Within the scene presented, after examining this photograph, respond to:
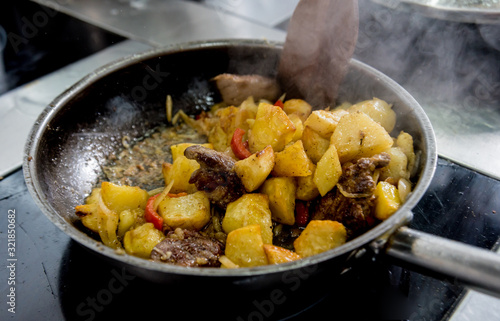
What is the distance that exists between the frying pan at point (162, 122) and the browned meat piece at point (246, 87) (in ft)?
0.53

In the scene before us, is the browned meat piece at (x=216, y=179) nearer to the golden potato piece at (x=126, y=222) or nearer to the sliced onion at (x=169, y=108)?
the golden potato piece at (x=126, y=222)

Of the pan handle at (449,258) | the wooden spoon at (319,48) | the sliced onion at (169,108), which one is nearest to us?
the pan handle at (449,258)

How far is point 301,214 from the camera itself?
174cm

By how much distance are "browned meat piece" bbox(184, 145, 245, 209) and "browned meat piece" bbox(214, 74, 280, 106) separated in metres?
0.69

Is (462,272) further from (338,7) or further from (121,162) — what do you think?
(121,162)

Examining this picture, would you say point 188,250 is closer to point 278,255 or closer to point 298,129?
point 278,255

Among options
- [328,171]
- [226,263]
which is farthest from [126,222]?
[328,171]

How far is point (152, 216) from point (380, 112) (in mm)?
1157

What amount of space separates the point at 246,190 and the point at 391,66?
176 centimetres

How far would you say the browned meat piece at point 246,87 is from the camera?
2.25 meters

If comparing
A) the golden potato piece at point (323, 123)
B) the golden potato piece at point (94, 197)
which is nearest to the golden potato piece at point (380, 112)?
the golden potato piece at point (323, 123)

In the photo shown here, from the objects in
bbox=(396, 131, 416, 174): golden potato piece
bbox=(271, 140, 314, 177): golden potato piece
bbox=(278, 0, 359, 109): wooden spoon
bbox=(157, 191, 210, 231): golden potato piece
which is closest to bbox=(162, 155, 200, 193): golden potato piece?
bbox=(157, 191, 210, 231): golden potato piece

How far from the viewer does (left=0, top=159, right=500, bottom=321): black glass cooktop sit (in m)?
1.40

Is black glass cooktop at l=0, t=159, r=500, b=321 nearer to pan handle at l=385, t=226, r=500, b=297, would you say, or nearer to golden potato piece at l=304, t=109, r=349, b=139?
pan handle at l=385, t=226, r=500, b=297
